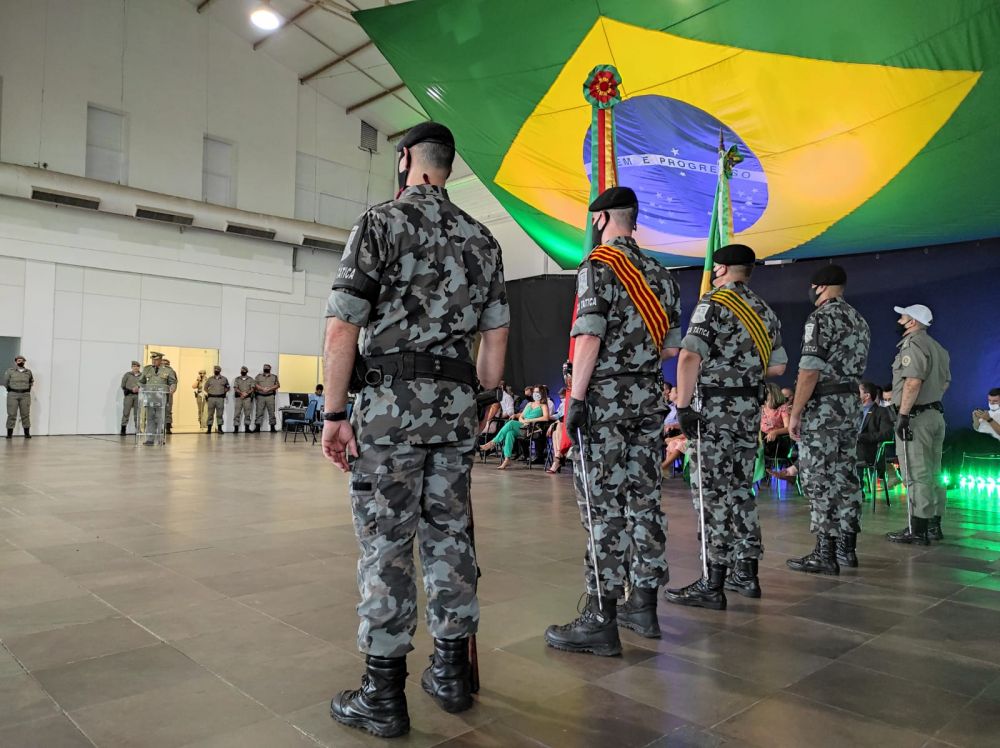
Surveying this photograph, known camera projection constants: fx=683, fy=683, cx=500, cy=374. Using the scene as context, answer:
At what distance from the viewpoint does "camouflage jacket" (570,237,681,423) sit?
103 inches

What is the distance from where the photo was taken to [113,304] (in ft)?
48.7

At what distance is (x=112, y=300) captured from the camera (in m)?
14.8

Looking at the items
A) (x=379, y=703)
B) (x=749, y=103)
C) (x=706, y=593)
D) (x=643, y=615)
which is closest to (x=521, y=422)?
(x=749, y=103)

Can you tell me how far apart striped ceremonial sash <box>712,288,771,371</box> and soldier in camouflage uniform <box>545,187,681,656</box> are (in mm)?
724

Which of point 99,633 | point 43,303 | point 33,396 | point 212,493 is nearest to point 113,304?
point 43,303

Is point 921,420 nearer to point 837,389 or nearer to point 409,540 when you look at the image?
point 837,389

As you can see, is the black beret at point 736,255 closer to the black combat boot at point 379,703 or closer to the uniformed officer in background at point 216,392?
the black combat boot at point 379,703

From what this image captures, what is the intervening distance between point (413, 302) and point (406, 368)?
0.20 metres

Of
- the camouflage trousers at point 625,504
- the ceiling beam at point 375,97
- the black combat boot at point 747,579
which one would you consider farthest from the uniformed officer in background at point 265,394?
the camouflage trousers at point 625,504

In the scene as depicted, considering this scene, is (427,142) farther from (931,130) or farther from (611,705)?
(931,130)

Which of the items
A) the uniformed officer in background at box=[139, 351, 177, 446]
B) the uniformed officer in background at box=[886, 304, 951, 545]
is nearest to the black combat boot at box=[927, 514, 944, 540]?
the uniformed officer in background at box=[886, 304, 951, 545]

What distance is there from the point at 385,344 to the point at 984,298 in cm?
898

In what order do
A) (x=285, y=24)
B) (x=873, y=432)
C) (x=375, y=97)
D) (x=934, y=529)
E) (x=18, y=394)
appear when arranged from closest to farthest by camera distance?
(x=934, y=529)
(x=873, y=432)
(x=18, y=394)
(x=285, y=24)
(x=375, y=97)

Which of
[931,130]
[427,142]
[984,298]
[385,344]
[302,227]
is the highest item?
[302,227]
